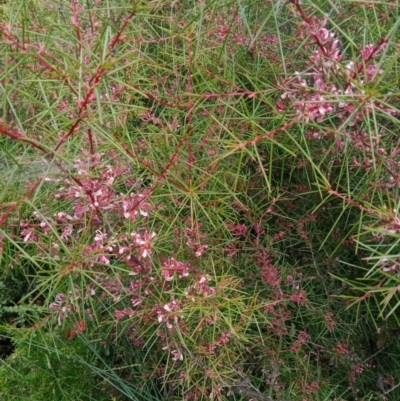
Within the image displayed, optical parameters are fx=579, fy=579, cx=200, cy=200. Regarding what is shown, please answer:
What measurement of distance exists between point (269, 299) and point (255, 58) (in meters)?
0.71

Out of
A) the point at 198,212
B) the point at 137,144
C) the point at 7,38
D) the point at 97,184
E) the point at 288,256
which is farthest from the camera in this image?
the point at 288,256

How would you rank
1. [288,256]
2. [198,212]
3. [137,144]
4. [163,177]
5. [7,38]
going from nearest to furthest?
[7,38]
[163,177]
[198,212]
[137,144]
[288,256]

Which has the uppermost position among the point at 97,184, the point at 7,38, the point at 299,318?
the point at 7,38

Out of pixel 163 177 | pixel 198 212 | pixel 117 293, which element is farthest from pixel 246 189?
pixel 117 293

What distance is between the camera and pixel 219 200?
1536 millimetres

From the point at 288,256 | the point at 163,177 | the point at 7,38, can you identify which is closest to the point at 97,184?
the point at 163,177

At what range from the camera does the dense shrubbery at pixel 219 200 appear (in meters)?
1.33

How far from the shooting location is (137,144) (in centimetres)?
170

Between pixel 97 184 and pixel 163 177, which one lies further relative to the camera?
pixel 163 177

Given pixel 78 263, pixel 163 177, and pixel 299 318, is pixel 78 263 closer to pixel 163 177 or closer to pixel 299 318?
pixel 163 177

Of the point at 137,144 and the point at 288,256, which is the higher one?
the point at 137,144

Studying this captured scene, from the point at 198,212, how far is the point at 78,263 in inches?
15.4

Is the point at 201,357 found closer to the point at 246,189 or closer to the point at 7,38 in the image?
the point at 246,189

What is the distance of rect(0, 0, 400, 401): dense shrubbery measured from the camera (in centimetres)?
133
